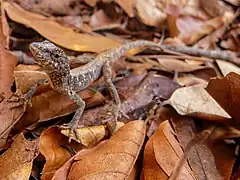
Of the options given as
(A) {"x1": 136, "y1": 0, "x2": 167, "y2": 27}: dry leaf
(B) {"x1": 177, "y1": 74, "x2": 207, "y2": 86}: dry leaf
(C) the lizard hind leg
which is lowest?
(C) the lizard hind leg

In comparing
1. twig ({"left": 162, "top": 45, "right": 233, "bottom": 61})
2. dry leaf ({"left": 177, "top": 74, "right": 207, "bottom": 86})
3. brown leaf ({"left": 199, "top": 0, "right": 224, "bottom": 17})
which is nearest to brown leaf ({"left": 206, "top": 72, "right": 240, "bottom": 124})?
dry leaf ({"left": 177, "top": 74, "right": 207, "bottom": 86})

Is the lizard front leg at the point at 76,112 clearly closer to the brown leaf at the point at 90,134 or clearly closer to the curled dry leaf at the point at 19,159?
the brown leaf at the point at 90,134

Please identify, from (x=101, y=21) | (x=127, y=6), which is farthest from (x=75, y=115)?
(x=127, y=6)

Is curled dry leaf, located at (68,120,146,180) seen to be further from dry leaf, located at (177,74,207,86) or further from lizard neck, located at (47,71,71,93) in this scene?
dry leaf, located at (177,74,207,86)

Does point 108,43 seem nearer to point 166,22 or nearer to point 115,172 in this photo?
point 166,22

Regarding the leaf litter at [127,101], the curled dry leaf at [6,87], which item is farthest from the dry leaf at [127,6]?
the curled dry leaf at [6,87]

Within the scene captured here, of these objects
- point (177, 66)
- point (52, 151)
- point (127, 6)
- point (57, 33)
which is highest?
point (127, 6)

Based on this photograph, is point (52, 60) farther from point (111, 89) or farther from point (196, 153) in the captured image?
point (196, 153)
